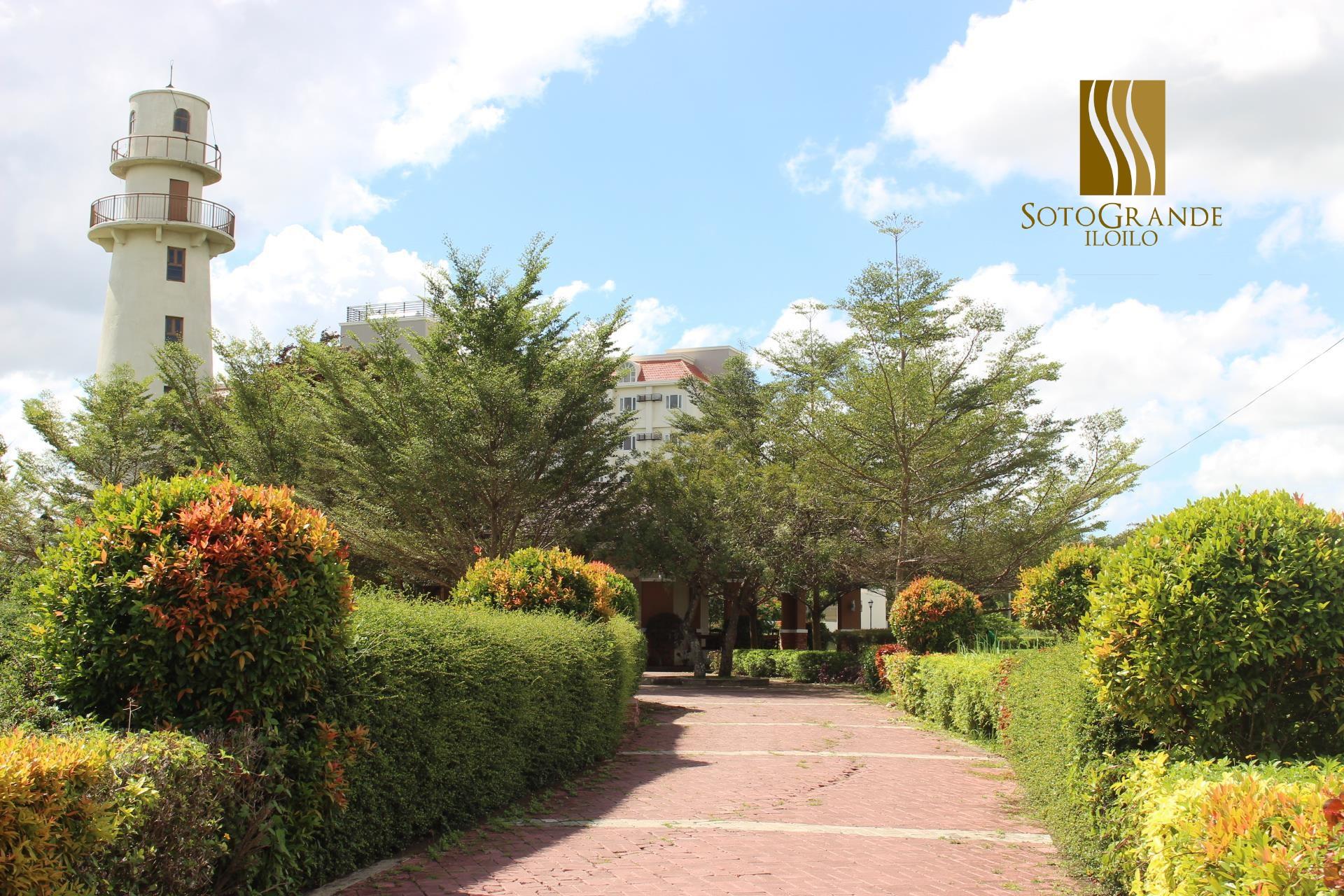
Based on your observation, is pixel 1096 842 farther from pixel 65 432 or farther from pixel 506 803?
pixel 65 432

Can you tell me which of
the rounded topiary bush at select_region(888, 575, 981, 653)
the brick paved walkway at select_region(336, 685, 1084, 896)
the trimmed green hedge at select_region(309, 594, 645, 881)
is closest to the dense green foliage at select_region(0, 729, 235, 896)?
the trimmed green hedge at select_region(309, 594, 645, 881)

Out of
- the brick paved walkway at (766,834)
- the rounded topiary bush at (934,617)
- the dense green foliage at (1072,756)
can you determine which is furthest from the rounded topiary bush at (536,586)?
the rounded topiary bush at (934,617)

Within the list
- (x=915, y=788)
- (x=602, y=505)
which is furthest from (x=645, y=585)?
(x=915, y=788)

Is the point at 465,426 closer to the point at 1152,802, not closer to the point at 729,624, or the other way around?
the point at 729,624

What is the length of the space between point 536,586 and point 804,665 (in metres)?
17.1

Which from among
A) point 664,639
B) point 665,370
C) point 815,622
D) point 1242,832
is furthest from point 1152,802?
point 665,370

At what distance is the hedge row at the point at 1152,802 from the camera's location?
10.6ft

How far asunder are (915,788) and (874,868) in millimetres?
3440

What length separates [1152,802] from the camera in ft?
16.1

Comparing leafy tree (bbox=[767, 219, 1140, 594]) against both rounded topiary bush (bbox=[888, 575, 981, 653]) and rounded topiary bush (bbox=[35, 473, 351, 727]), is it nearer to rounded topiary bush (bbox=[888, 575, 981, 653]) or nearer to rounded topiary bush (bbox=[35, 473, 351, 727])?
rounded topiary bush (bbox=[888, 575, 981, 653])

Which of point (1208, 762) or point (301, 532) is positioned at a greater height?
point (301, 532)

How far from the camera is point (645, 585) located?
36344 mm

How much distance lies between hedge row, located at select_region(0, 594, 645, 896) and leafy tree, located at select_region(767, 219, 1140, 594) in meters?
14.0

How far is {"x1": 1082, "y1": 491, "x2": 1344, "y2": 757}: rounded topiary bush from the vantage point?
17.4 ft
